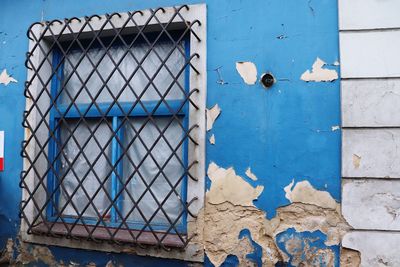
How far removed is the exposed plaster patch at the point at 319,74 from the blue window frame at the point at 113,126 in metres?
0.78

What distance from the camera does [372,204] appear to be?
2.14 m

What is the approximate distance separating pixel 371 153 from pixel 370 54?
59cm

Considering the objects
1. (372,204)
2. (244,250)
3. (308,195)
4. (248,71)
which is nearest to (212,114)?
(248,71)

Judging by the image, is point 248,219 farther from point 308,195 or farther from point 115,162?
point 115,162

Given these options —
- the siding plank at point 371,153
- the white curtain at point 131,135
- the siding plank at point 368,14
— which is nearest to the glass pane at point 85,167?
the white curtain at point 131,135

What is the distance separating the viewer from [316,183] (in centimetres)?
224

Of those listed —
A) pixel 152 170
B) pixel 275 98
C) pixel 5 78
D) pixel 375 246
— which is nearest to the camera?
pixel 375 246

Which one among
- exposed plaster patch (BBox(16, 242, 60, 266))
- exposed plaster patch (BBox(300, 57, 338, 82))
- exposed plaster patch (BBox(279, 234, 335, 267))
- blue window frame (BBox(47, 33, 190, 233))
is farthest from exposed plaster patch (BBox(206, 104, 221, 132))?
exposed plaster patch (BBox(16, 242, 60, 266))

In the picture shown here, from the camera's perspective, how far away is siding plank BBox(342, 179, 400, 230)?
2115 mm

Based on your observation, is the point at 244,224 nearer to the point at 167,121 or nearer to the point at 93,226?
the point at 167,121

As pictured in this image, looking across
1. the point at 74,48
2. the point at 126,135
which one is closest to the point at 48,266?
the point at 126,135

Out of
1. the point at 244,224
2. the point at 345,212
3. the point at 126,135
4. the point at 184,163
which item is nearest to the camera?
the point at 345,212

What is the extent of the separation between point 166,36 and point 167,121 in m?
0.62

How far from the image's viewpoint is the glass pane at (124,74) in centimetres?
264
